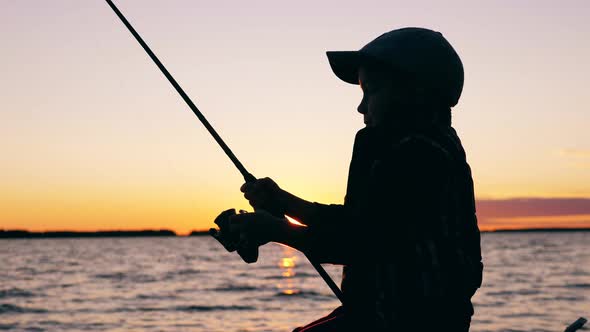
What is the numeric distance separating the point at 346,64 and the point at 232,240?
70cm

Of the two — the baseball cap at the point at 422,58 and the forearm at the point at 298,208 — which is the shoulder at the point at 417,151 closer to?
the baseball cap at the point at 422,58

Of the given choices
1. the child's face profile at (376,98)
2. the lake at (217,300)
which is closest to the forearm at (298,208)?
the child's face profile at (376,98)

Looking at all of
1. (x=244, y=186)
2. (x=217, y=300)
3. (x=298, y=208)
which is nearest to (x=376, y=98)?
(x=298, y=208)

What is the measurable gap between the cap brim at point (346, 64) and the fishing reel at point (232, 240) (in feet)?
1.95

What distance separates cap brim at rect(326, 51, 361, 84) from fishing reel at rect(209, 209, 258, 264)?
0.60 meters

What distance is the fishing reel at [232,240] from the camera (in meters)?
2.63

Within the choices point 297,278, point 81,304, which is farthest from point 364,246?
point 297,278

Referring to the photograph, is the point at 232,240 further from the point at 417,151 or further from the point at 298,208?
the point at 417,151

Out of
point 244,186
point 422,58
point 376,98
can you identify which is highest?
point 422,58

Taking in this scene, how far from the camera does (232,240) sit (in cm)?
268

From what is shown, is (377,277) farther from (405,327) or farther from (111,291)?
(111,291)

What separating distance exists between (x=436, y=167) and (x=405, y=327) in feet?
1.55

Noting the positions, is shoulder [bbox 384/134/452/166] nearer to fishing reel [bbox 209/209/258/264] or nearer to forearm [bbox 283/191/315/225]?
forearm [bbox 283/191/315/225]

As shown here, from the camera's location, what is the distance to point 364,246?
2.51 metres
